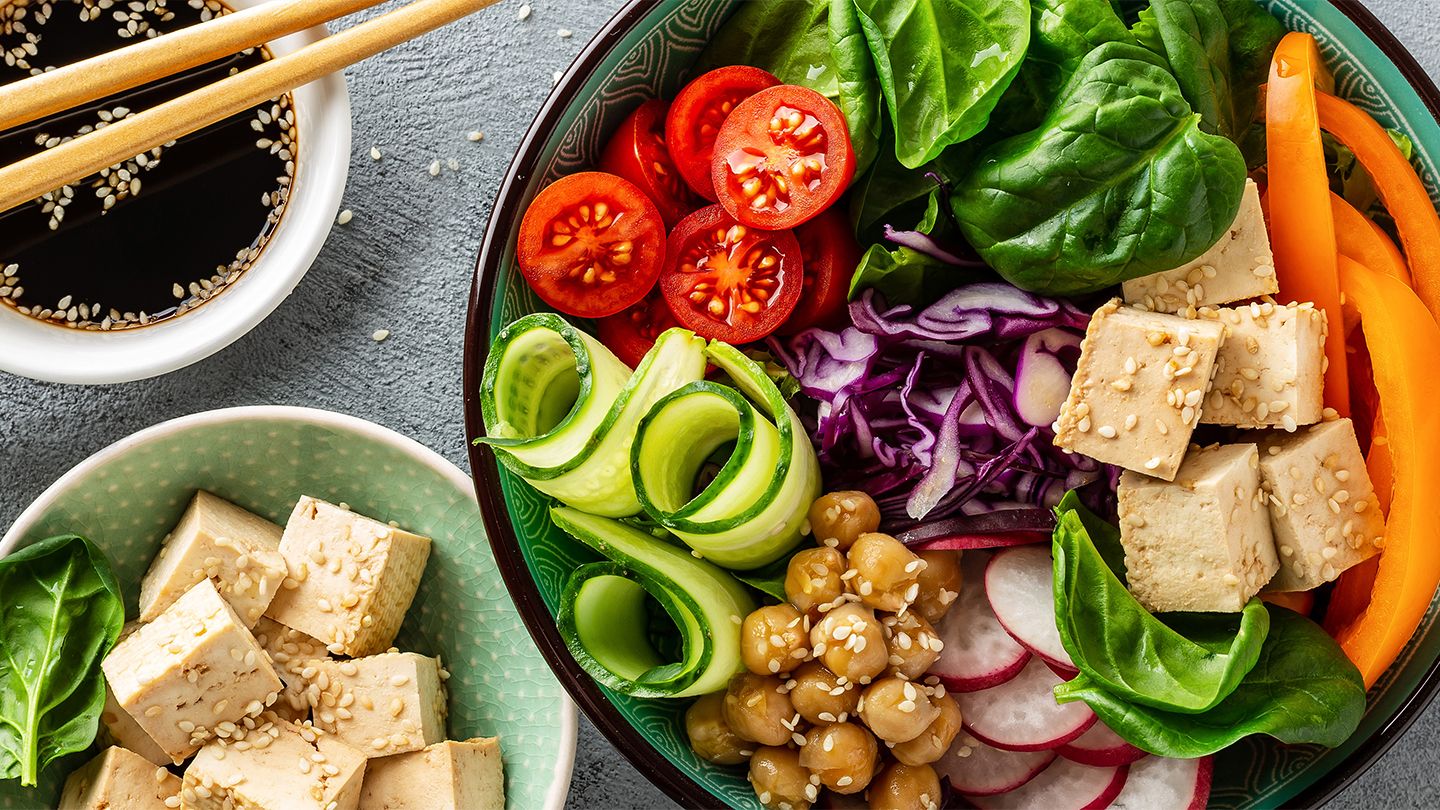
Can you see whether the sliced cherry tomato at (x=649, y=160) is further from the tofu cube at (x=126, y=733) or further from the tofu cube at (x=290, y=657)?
the tofu cube at (x=126, y=733)

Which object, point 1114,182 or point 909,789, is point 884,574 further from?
point 1114,182

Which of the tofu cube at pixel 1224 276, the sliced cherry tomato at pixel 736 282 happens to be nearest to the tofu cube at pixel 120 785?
the sliced cherry tomato at pixel 736 282

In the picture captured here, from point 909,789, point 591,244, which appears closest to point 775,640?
point 909,789

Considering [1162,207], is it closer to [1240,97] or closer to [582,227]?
[1240,97]

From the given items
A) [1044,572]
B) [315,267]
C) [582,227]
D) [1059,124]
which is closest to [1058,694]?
[1044,572]


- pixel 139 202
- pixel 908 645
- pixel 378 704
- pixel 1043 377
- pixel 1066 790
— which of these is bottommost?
pixel 1066 790

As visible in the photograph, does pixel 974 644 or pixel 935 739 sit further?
pixel 974 644

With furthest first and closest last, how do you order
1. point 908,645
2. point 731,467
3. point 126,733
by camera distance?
point 126,733 < point 908,645 < point 731,467
